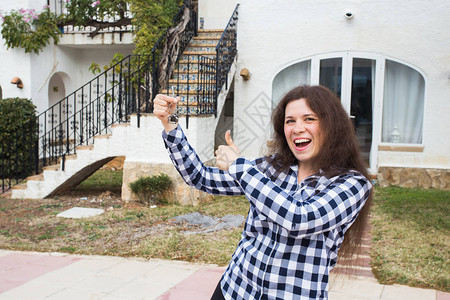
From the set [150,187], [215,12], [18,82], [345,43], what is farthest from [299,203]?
[18,82]

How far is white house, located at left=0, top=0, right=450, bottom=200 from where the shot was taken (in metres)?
7.95

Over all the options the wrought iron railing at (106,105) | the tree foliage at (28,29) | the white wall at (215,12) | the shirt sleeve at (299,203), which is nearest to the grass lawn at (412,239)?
the shirt sleeve at (299,203)

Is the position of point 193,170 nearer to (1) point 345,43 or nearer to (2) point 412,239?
(2) point 412,239

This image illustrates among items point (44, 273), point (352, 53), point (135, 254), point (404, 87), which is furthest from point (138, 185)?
point (404, 87)

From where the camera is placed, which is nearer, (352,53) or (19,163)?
(352,53)

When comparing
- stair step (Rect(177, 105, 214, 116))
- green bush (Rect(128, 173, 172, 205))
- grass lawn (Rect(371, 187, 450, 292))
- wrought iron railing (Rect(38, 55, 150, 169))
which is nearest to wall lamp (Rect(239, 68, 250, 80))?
stair step (Rect(177, 105, 214, 116))

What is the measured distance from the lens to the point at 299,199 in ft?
5.05

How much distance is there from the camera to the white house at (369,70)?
795 cm

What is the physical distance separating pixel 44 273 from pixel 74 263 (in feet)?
1.06

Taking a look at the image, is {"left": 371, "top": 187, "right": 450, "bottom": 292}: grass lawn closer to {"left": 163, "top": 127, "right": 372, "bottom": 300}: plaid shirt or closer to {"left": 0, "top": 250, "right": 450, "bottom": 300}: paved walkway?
{"left": 0, "top": 250, "right": 450, "bottom": 300}: paved walkway

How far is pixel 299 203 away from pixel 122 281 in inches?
113

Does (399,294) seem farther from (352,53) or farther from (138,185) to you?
(352,53)

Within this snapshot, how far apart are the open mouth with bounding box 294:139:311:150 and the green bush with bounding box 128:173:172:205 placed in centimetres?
522

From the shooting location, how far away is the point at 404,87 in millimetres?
8352
